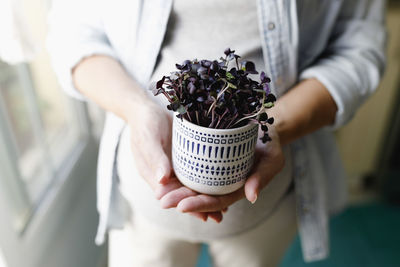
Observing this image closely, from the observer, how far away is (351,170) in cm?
150

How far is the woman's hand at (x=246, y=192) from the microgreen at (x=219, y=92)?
0.09 meters

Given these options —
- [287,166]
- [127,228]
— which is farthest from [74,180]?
[287,166]

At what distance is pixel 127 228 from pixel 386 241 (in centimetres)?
108

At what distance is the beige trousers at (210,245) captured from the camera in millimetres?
620

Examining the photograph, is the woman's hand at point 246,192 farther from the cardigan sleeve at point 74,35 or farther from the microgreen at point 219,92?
the cardigan sleeve at point 74,35

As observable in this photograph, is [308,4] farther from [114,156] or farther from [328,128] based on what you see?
[114,156]

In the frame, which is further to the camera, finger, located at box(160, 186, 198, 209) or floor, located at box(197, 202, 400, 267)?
floor, located at box(197, 202, 400, 267)

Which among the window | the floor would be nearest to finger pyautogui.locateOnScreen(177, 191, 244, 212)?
the window

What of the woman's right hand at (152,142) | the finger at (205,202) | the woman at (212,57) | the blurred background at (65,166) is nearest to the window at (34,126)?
the blurred background at (65,166)

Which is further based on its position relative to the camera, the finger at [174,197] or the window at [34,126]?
the window at [34,126]

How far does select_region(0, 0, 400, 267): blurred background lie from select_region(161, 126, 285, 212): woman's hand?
0.36 metres

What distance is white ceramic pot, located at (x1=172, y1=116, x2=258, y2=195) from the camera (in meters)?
0.39

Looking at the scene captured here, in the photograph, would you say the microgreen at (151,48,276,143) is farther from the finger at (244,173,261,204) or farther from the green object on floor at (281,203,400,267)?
the green object on floor at (281,203,400,267)

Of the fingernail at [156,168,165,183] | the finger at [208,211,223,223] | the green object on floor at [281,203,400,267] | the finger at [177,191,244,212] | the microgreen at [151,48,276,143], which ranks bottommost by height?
the green object on floor at [281,203,400,267]
